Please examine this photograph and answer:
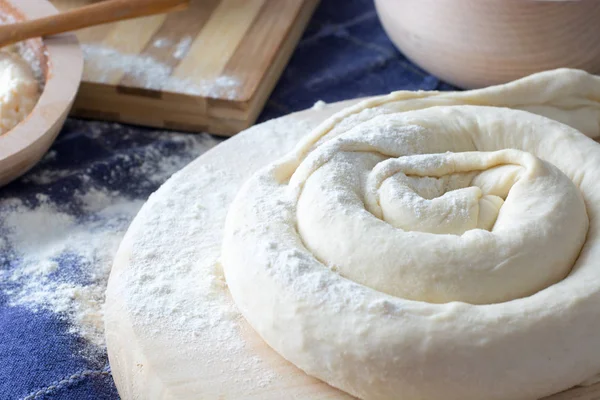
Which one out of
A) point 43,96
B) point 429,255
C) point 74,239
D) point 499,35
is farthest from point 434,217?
point 43,96

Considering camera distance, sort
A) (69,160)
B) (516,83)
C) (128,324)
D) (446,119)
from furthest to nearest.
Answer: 1. (69,160)
2. (516,83)
3. (446,119)
4. (128,324)

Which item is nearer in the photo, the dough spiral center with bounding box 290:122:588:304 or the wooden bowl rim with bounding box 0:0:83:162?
the dough spiral center with bounding box 290:122:588:304

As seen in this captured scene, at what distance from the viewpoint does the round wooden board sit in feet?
3.65

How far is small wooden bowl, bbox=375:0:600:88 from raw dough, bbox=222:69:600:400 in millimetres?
340

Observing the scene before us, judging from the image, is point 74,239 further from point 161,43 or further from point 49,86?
point 161,43

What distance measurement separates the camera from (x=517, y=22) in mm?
1662

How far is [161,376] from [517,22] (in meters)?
1.09

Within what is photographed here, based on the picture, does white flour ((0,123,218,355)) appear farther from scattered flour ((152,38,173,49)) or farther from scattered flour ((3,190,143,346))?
scattered flour ((152,38,173,49))

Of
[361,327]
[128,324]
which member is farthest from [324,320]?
[128,324]

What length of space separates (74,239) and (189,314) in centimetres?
48

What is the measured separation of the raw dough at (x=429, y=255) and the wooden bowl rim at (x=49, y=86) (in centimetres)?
57

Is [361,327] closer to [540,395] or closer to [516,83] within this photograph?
[540,395]

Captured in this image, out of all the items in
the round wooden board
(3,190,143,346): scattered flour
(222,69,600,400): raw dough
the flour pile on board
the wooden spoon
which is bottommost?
(3,190,143,346): scattered flour

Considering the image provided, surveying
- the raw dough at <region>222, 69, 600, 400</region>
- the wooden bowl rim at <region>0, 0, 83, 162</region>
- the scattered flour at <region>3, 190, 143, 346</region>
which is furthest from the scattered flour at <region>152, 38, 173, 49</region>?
the raw dough at <region>222, 69, 600, 400</region>
